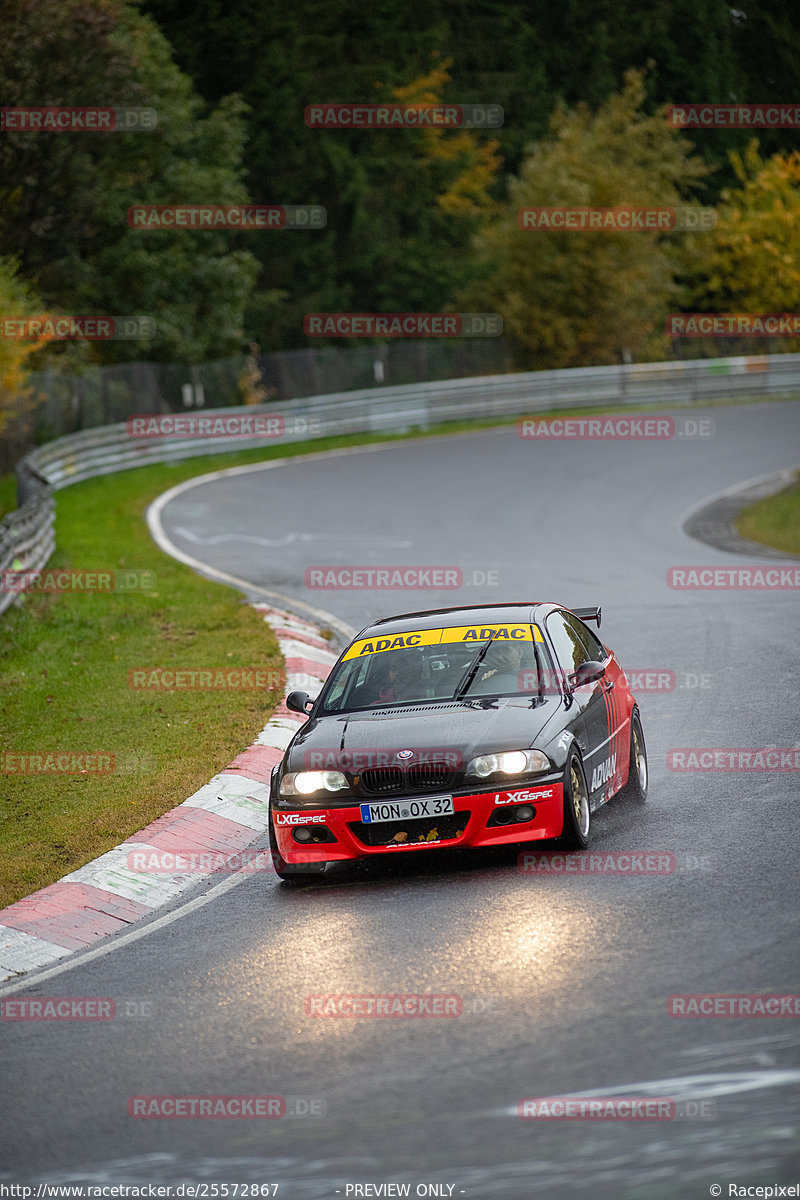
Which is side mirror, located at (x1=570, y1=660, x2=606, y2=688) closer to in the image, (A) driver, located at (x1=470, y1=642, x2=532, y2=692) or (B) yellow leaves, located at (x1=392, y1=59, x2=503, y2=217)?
(A) driver, located at (x1=470, y1=642, x2=532, y2=692)

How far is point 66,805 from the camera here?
Result: 34.5ft

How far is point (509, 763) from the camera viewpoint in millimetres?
8203

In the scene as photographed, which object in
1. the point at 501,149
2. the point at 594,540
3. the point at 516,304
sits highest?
the point at 501,149

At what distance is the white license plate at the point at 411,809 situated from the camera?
811 centimetres

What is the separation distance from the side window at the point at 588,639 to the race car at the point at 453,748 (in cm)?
31

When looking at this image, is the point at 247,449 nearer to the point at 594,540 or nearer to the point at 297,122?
the point at 594,540

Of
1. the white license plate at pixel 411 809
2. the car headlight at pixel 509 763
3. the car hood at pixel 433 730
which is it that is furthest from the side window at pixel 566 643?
the white license plate at pixel 411 809

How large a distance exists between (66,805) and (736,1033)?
20.0 feet

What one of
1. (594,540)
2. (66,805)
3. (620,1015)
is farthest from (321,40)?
(620,1015)

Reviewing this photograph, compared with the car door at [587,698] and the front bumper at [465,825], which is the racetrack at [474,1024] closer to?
the front bumper at [465,825]

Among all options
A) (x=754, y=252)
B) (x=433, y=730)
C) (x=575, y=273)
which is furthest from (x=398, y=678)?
(x=754, y=252)

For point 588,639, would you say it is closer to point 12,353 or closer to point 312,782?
point 312,782

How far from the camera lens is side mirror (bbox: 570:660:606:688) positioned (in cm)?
909

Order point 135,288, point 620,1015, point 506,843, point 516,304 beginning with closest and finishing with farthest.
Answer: point 620,1015 < point 506,843 < point 135,288 < point 516,304
